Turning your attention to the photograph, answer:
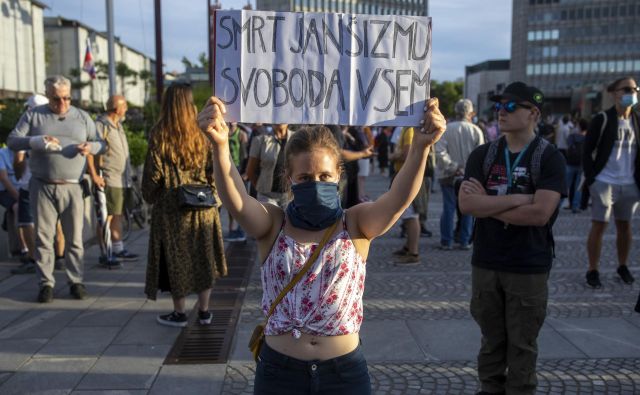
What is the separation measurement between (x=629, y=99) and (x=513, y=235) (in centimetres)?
315

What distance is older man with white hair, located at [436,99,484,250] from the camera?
26.8 feet

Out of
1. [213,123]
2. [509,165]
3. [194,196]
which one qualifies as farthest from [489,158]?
[194,196]

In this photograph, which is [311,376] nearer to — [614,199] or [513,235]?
[513,235]

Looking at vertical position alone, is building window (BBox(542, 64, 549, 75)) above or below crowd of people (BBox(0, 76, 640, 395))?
above

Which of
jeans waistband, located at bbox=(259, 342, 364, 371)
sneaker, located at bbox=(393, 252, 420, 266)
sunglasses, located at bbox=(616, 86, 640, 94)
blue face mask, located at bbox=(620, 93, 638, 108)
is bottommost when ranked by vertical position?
sneaker, located at bbox=(393, 252, 420, 266)

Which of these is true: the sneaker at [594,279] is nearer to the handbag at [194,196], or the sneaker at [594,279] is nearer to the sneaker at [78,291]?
the handbag at [194,196]

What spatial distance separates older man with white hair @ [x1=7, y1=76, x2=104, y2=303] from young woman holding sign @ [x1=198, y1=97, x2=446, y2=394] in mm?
3989

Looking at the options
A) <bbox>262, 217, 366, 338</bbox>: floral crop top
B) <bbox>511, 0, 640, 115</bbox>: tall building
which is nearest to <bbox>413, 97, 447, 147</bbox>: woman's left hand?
<bbox>262, 217, 366, 338</bbox>: floral crop top

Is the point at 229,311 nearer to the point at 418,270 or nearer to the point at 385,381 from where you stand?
the point at 385,381

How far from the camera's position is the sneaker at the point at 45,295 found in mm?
5750

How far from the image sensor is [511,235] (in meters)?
3.52

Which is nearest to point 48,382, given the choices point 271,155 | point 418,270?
point 271,155

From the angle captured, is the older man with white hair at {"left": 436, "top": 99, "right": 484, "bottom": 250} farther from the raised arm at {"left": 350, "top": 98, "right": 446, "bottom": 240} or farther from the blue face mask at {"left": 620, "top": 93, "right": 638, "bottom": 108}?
the raised arm at {"left": 350, "top": 98, "right": 446, "bottom": 240}

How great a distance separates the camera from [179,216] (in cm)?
499
